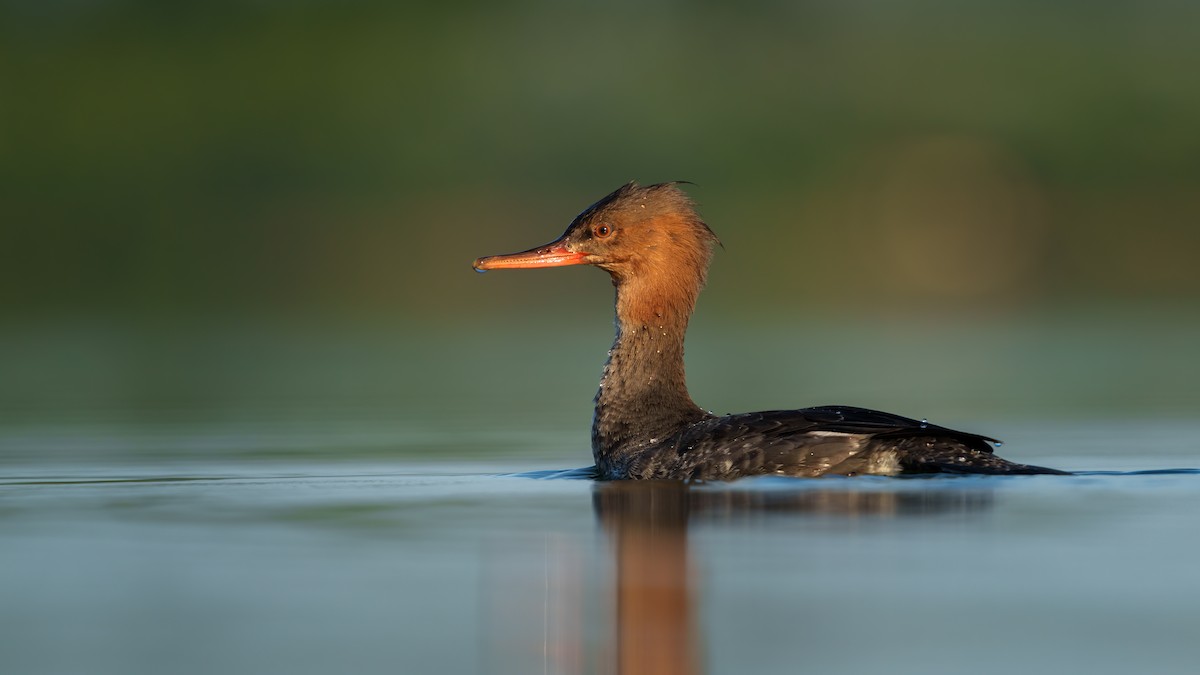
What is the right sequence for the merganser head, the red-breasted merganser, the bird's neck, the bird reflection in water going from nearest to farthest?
the bird reflection in water, the red-breasted merganser, the bird's neck, the merganser head

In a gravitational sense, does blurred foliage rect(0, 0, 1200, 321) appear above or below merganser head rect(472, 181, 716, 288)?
above

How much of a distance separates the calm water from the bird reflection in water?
2 centimetres

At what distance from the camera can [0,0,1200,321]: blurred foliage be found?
60.3 meters

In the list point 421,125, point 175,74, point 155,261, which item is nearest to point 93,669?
point 155,261

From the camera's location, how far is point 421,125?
8806cm

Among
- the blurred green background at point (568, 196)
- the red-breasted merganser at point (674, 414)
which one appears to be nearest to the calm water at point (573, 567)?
the red-breasted merganser at point (674, 414)

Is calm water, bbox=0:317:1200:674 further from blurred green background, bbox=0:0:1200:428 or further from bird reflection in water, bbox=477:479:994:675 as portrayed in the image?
blurred green background, bbox=0:0:1200:428

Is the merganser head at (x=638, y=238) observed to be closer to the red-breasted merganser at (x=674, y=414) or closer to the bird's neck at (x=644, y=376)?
the red-breasted merganser at (x=674, y=414)

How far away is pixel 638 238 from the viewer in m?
12.3

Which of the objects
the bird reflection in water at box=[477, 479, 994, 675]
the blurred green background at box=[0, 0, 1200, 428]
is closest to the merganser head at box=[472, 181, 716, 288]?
the bird reflection in water at box=[477, 479, 994, 675]

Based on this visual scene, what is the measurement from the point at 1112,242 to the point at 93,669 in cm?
5796

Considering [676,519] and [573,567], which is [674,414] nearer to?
[676,519]

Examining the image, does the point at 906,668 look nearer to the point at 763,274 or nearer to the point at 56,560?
the point at 56,560

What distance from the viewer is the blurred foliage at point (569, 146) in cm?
6034
